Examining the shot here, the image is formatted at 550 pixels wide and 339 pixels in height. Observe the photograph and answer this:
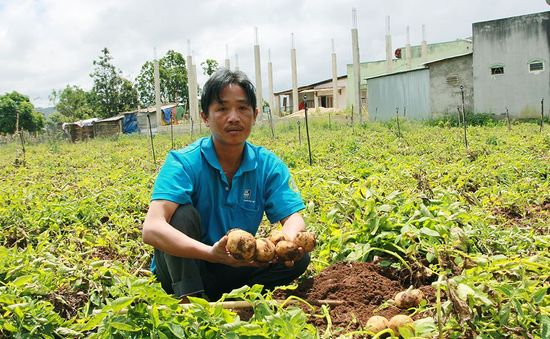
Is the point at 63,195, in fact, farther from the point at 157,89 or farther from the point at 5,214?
the point at 157,89

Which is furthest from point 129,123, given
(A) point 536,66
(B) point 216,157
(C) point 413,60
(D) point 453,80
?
(B) point 216,157

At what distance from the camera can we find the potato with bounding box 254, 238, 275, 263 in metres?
2.51

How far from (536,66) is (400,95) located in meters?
5.96

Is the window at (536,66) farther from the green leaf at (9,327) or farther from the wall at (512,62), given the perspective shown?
the green leaf at (9,327)

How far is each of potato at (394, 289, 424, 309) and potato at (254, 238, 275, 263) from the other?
61 cm

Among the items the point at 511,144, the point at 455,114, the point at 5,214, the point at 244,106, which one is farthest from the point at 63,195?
the point at 455,114

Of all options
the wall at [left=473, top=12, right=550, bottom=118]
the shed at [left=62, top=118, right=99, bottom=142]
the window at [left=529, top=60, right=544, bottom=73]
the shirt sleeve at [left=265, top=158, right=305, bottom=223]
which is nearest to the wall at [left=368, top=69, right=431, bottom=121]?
the wall at [left=473, top=12, right=550, bottom=118]

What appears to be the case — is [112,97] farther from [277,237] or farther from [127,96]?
[277,237]

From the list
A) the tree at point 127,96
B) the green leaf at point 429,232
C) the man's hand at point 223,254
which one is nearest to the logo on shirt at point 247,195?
the man's hand at point 223,254

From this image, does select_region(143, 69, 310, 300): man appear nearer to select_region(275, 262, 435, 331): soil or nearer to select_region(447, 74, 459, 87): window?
select_region(275, 262, 435, 331): soil

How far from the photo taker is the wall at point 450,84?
69.7ft

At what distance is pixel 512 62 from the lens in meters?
20.2

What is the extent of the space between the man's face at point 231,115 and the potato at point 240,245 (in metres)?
0.67

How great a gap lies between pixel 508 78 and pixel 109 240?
1933 cm
